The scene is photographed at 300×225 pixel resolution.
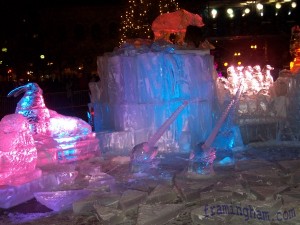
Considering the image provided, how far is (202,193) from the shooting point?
15.9 ft

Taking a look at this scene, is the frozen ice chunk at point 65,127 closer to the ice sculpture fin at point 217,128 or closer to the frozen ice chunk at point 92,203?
the ice sculpture fin at point 217,128

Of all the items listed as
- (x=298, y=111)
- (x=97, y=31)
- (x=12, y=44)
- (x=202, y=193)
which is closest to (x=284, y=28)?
(x=97, y=31)

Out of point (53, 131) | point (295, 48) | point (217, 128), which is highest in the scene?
point (295, 48)

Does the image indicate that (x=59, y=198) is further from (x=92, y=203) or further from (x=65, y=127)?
(x=65, y=127)

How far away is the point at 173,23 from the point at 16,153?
17.5 feet

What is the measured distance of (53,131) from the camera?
7.23 m

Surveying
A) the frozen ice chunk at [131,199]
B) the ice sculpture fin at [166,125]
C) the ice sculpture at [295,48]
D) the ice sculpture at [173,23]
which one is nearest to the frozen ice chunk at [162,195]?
the frozen ice chunk at [131,199]

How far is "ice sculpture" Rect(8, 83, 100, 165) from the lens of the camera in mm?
6953

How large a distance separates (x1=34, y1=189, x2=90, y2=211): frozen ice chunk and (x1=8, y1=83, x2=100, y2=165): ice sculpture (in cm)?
150

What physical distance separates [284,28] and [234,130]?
37.8 m

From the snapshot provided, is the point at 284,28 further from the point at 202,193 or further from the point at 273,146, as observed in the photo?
the point at 202,193

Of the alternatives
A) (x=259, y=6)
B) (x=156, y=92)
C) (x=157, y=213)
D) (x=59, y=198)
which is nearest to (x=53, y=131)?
(x=156, y=92)

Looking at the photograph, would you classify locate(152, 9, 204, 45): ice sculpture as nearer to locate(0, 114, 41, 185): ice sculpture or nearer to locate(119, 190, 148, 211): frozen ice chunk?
locate(0, 114, 41, 185): ice sculpture

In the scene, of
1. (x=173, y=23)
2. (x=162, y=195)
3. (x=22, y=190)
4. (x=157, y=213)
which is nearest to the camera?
(x=157, y=213)
